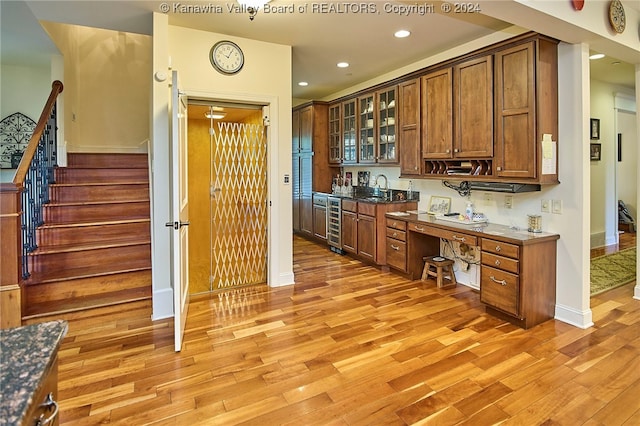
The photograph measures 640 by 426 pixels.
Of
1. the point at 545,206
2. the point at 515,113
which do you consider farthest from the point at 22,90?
the point at 545,206

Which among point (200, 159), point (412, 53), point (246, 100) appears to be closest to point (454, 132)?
point (412, 53)

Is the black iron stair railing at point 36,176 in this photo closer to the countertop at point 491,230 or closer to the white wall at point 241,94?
the white wall at point 241,94

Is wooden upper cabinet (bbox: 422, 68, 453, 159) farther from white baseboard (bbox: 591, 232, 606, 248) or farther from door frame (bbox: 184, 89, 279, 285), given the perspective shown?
white baseboard (bbox: 591, 232, 606, 248)

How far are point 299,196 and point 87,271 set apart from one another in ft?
13.2

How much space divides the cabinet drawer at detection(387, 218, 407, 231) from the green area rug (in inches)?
79.2

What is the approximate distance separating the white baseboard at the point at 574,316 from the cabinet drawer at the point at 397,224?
1692mm

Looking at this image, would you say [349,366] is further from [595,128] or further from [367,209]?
[595,128]

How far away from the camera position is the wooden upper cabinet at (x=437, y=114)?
13.0 ft

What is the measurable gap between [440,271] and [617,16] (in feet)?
8.85

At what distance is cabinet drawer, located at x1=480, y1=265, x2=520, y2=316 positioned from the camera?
3.17m

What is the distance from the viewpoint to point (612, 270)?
4.82 m

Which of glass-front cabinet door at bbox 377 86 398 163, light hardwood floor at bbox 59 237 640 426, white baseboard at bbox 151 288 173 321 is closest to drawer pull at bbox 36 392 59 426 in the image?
light hardwood floor at bbox 59 237 640 426

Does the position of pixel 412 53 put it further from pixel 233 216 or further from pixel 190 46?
pixel 233 216

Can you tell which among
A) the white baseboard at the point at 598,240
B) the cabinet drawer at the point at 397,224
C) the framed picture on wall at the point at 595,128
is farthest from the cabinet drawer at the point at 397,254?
the framed picture on wall at the point at 595,128
